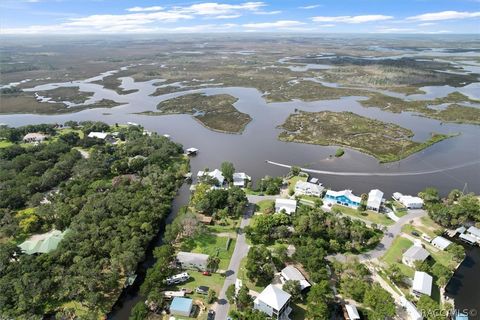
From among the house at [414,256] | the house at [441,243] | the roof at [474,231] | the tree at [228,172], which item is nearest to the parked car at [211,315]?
the house at [414,256]

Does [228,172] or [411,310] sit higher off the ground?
[228,172]

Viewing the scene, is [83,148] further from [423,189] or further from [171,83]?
[171,83]

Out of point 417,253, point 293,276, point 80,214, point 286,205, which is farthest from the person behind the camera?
point 286,205

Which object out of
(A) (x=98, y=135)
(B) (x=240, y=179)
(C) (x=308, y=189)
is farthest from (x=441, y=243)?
(A) (x=98, y=135)

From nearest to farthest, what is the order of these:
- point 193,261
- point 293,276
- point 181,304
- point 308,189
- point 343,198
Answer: point 181,304, point 293,276, point 193,261, point 343,198, point 308,189

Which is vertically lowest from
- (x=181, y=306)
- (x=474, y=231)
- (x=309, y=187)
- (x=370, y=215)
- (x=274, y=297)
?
(x=181, y=306)

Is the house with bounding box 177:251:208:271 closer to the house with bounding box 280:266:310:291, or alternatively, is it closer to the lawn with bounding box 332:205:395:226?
the house with bounding box 280:266:310:291

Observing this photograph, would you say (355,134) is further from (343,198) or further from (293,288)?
(293,288)
